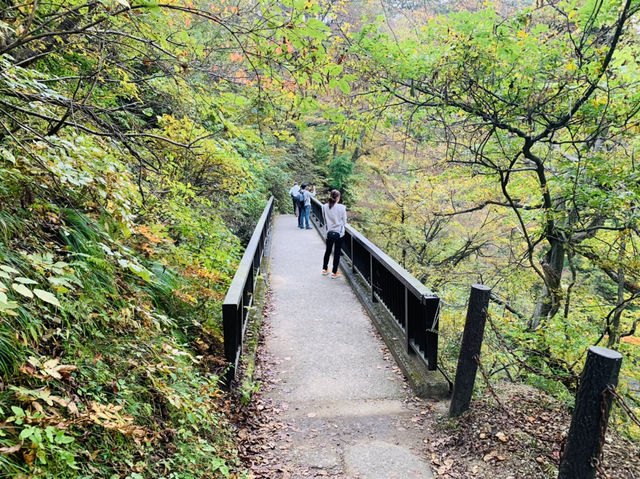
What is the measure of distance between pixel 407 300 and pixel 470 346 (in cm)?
139

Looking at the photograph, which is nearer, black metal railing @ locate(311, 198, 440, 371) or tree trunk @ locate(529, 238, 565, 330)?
black metal railing @ locate(311, 198, 440, 371)

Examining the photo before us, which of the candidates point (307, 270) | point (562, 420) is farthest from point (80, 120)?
point (307, 270)

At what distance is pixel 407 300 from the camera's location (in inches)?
192

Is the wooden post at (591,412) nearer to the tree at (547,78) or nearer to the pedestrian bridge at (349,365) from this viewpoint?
the pedestrian bridge at (349,365)

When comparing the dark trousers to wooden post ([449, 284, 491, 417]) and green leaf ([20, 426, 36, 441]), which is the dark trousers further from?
green leaf ([20, 426, 36, 441])

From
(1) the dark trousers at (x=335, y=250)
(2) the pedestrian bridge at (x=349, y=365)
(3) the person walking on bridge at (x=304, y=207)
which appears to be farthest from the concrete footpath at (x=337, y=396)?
(3) the person walking on bridge at (x=304, y=207)

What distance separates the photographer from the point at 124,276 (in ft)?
12.5

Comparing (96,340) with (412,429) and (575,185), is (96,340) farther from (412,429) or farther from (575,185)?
(575,185)

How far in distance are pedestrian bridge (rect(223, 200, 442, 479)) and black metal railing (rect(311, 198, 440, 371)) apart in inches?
0.5

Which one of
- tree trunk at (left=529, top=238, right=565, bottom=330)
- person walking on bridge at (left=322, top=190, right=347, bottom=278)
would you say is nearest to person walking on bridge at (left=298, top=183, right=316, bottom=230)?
person walking on bridge at (left=322, top=190, right=347, bottom=278)

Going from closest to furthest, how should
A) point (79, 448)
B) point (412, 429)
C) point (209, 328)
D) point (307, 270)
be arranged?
point (79, 448), point (412, 429), point (209, 328), point (307, 270)

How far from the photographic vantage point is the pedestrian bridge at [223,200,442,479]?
3459 millimetres

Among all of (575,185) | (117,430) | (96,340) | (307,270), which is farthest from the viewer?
(307,270)

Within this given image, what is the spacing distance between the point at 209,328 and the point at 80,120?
271 centimetres
